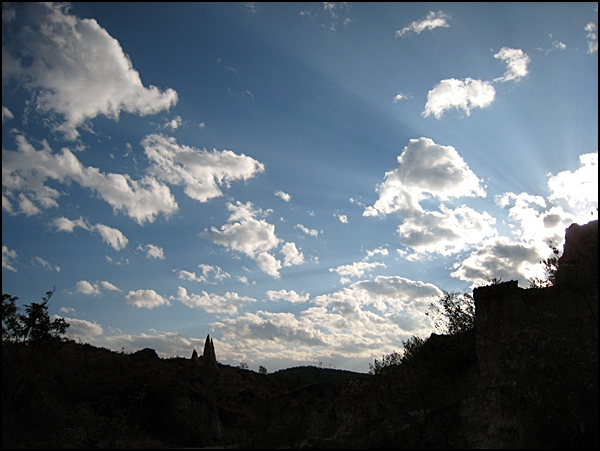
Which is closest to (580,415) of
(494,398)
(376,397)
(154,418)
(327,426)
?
(494,398)

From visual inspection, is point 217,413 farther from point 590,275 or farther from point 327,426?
point 590,275

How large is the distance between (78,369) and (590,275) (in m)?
26.0

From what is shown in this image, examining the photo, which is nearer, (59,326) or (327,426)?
(59,326)

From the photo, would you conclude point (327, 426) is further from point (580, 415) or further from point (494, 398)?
point (580, 415)

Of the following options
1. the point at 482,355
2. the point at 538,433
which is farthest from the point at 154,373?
the point at 538,433

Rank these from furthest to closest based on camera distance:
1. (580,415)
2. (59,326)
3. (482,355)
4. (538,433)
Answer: (59,326) < (482,355) < (538,433) < (580,415)

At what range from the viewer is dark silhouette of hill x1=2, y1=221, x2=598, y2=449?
1216 cm

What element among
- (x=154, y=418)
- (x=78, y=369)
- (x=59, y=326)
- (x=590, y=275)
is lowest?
(x=154, y=418)

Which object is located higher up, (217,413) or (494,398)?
(494,398)

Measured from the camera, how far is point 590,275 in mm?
14586

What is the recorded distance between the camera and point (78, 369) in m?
24.4

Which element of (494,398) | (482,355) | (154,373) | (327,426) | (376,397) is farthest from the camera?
(154,373)

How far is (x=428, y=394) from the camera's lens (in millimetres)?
19031

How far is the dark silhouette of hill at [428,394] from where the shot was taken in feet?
39.9
